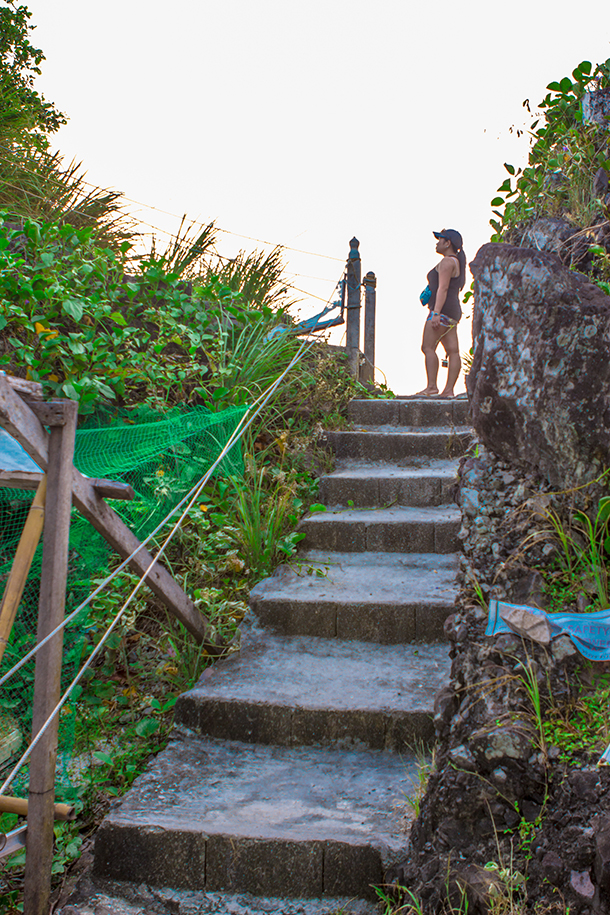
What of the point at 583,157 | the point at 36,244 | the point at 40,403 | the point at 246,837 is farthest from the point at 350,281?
the point at 246,837

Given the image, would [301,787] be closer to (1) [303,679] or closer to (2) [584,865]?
(1) [303,679]

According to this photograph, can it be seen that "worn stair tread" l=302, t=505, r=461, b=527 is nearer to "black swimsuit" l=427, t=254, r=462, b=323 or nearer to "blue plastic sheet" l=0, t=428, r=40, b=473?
"blue plastic sheet" l=0, t=428, r=40, b=473

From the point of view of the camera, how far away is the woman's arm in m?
6.20

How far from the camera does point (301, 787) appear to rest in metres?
2.32

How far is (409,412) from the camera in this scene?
213 inches

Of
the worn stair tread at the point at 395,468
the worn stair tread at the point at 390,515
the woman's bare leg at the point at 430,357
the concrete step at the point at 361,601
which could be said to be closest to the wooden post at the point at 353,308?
the woman's bare leg at the point at 430,357

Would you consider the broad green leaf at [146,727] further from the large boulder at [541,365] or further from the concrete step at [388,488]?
the concrete step at [388,488]

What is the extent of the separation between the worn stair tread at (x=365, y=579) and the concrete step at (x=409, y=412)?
180 centimetres

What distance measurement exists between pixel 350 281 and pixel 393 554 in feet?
12.7

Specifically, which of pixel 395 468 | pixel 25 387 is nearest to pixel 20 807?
pixel 25 387

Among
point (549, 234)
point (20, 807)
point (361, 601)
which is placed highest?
point (549, 234)

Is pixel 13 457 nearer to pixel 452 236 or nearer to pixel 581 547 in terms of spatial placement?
pixel 581 547

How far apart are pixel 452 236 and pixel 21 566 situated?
5.56m

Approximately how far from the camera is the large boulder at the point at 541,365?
5.89 ft
